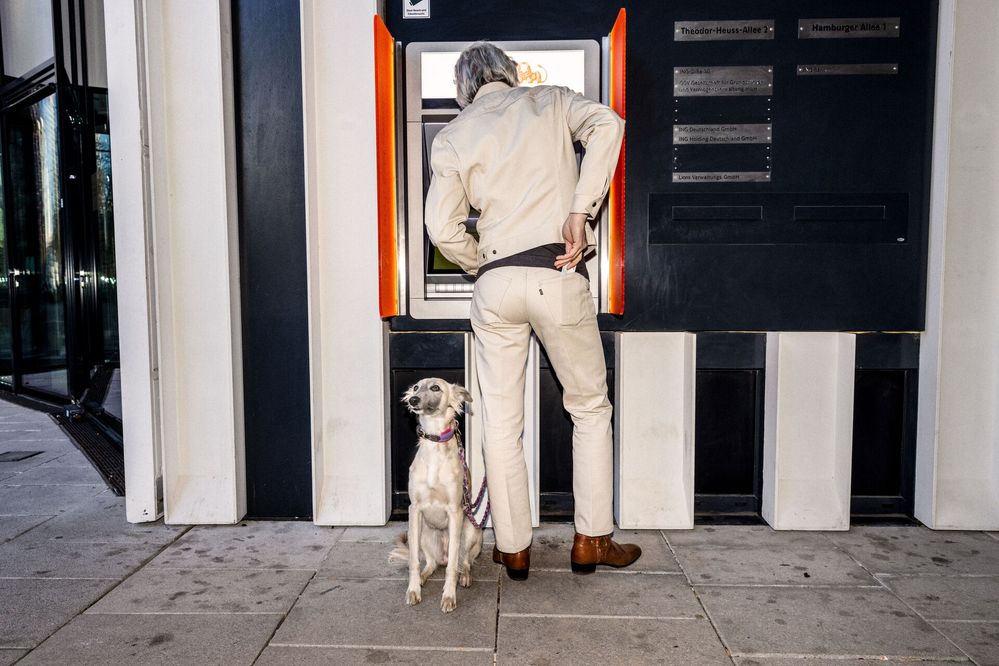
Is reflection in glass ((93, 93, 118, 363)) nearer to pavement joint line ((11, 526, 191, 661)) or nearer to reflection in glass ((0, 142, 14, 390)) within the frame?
reflection in glass ((0, 142, 14, 390))

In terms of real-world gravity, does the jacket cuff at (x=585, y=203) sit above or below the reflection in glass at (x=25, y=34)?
below

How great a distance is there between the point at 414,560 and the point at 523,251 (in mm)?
1256

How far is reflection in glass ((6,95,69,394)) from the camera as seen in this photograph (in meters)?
7.31

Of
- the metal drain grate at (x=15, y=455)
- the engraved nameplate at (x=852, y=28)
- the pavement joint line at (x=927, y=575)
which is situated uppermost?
the engraved nameplate at (x=852, y=28)

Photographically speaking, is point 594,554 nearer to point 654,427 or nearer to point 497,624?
point 497,624

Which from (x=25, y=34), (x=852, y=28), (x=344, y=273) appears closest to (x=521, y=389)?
(x=344, y=273)

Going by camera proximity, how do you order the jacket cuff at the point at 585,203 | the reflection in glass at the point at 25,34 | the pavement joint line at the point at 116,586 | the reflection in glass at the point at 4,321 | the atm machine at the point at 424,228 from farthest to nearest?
the reflection in glass at the point at 4,321 → the reflection in glass at the point at 25,34 → the atm machine at the point at 424,228 → the jacket cuff at the point at 585,203 → the pavement joint line at the point at 116,586

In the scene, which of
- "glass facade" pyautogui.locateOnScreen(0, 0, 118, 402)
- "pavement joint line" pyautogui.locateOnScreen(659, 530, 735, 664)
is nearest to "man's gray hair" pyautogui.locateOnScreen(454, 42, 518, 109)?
"pavement joint line" pyautogui.locateOnScreen(659, 530, 735, 664)

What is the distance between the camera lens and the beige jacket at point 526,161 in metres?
2.46

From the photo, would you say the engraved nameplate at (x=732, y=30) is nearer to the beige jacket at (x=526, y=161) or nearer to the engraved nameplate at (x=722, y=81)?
the engraved nameplate at (x=722, y=81)

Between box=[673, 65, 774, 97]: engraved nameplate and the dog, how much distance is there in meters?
1.91

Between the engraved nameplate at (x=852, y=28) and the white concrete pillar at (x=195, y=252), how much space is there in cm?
291

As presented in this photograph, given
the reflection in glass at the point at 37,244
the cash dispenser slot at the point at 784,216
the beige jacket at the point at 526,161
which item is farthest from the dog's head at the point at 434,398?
the reflection in glass at the point at 37,244

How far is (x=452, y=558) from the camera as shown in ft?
7.86
